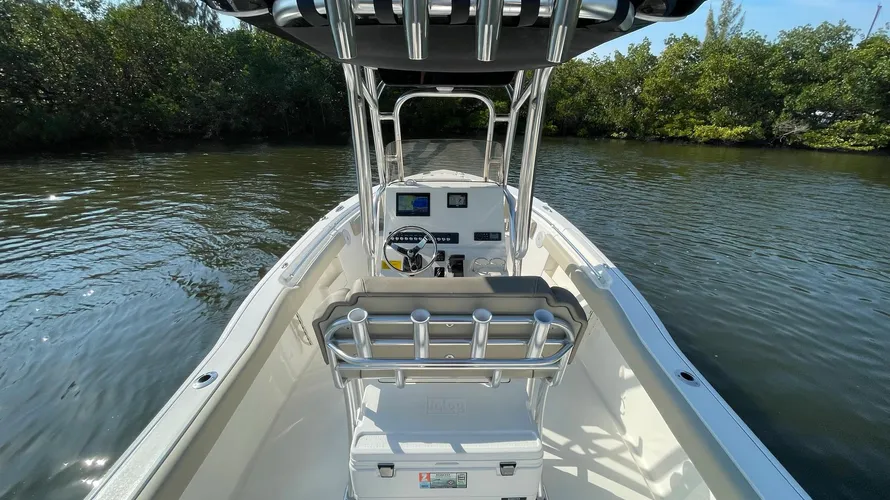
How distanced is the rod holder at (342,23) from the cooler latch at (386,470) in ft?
4.01

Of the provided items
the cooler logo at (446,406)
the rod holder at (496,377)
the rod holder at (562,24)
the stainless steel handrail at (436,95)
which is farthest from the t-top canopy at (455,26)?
the stainless steel handrail at (436,95)

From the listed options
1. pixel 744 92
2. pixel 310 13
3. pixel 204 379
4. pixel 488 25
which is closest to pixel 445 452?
pixel 204 379

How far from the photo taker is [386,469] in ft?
4.27

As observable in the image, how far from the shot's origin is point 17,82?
44.6 ft

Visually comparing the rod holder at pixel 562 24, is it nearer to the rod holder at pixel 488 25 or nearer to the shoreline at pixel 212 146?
the rod holder at pixel 488 25

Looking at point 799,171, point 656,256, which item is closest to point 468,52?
point 656,256

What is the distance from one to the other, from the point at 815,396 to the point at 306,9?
4.42 metres

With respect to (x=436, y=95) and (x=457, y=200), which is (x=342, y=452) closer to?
(x=457, y=200)

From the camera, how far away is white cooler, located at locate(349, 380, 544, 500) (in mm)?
1292

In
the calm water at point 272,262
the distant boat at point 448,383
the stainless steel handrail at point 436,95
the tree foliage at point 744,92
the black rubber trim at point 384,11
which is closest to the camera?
the black rubber trim at point 384,11

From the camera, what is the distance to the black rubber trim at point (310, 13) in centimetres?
108

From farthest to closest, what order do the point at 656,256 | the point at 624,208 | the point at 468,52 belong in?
1. the point at 624,208
2. the point at 656,256
3. the point at 468,52

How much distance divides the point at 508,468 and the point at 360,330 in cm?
66

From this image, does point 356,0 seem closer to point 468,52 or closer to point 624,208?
point 468,52
